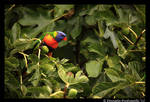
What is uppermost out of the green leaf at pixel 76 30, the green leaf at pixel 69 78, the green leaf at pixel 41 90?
the green leaf at pixel 76 30

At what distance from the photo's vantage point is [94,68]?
86 centimetres

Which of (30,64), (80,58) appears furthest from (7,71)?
(80,58)

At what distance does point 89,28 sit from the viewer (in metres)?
1.10

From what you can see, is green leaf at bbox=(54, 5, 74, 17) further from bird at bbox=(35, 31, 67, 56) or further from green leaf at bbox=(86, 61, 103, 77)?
green leaf at bbox=(86, 61, 103, 77)

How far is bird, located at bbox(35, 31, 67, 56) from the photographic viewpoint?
935 millimetres

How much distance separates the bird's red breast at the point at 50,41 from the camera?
0.94 metres

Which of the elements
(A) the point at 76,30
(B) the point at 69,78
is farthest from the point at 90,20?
(B) the point at 69,78

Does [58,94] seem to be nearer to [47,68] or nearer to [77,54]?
[47,68]

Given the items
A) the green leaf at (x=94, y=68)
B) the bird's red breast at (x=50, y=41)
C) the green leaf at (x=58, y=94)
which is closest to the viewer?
the green leaf at (x=58, y=94)

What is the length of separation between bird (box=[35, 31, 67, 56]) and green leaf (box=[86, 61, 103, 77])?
228mm

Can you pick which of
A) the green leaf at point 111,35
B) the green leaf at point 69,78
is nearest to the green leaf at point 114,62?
the green leaf at point 111,35

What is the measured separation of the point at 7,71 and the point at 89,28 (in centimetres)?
60

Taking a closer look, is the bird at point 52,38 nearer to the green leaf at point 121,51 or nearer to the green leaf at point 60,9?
the green leaf at point 60,9

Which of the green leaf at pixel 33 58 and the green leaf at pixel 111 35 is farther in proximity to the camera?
the green leaf at pixel 111 35
